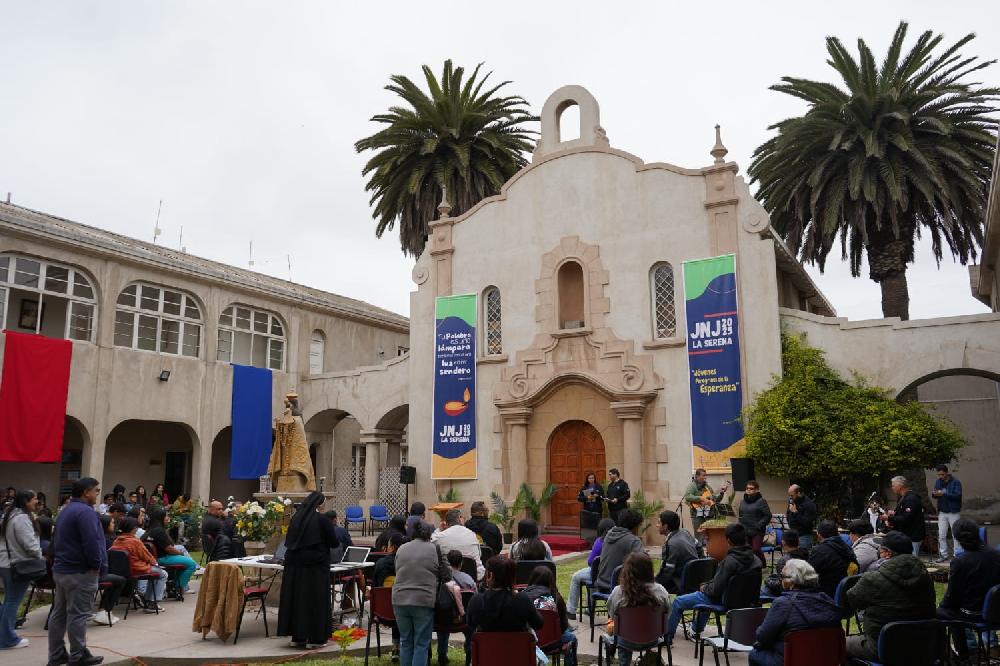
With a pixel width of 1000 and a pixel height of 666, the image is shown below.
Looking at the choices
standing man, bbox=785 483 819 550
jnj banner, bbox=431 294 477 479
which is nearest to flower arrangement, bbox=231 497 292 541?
standing man, bbox=785 483 819 550

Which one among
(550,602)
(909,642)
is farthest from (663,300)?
(909,642)

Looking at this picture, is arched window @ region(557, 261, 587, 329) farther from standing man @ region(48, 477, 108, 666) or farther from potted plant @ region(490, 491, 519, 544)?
standing man @ region(48, 477, 108, 666)

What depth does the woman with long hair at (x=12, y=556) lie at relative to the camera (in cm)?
902

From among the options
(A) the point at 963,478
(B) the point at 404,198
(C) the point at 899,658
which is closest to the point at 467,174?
(B) the point at 404,198

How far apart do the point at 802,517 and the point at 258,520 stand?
7.74m

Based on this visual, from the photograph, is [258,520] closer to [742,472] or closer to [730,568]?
[730,568]

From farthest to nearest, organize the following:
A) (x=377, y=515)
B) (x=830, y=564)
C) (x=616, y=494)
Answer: (x=377, y=515) → (x=616, y=494) → (x=830, y=564)

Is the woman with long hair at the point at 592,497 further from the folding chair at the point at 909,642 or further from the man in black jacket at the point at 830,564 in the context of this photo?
the folding chair at the point at 909,642

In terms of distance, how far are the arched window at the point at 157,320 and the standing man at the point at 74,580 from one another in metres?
15.4

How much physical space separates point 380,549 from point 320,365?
17444 millimetres

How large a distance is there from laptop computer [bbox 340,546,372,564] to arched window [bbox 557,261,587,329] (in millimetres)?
10876

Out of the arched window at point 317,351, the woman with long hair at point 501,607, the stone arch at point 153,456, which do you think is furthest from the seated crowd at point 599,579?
the arched window at point 317,351

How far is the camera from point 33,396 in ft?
63.5

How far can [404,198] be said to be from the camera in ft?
90.9
